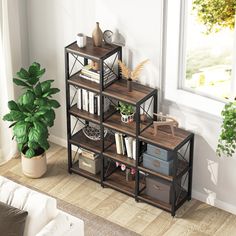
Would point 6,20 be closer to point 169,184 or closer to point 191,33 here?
point 191,33

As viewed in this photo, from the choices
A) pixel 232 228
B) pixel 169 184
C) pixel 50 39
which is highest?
pixel 50 39

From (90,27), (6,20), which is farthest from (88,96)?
(6,20)

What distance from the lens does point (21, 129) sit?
583cm

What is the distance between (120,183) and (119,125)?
630 mm

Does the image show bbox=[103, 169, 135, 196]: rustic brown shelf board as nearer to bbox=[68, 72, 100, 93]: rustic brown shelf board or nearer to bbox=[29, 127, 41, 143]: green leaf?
bbox=[29, 127, 41, 143]: green leaf

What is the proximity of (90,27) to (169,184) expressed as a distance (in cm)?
158

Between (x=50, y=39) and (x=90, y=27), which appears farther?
(x=50, y=39)

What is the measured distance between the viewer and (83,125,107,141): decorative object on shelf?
19.9 feet

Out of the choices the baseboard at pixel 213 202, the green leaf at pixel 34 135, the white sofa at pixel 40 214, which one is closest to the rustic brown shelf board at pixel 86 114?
the green leaf at pixel 34 135

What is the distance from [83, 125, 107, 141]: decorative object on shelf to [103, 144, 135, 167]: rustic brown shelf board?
20 cm

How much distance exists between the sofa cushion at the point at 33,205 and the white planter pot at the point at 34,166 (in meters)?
1.39

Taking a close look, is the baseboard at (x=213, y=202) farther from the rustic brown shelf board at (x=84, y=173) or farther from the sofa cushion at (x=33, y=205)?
the sofa cushion at (x=33, y=205)

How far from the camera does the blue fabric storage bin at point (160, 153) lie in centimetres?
542

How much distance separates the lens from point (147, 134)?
552cm
